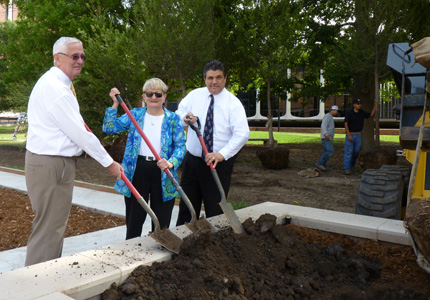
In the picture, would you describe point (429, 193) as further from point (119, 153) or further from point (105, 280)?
point (119, 153)

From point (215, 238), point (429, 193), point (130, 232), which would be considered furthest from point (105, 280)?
point (429, 193)

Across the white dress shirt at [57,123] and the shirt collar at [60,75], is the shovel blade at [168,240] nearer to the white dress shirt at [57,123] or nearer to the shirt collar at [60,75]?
the white dress shirt at [57,123]

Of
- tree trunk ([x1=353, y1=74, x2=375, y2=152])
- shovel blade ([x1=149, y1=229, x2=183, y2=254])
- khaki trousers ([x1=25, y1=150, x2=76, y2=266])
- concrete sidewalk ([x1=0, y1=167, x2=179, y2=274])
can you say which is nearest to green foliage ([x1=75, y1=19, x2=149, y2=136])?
concrete sidewalk ([x1=0, y1=167, x2=179, y2=274])

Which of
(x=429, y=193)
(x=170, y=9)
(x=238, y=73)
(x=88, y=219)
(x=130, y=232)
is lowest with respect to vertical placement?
(x=88, y=219)

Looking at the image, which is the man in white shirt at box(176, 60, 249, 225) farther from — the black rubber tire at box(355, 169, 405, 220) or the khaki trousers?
the black rubber tire at box(355, 169, 405, 220)

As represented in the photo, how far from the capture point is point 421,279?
3.06 metres

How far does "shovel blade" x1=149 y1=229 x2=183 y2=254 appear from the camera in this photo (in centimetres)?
304

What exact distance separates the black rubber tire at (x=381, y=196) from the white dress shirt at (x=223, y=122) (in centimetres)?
158

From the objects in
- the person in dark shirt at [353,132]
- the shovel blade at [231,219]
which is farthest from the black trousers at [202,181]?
the person in dark shirt at [353,132]

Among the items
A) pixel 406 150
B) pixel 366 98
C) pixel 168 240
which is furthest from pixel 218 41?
pixel 168 240

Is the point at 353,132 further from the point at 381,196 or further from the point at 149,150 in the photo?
the point at 149,150

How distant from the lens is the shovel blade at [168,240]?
3043mm

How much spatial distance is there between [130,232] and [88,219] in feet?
7.91

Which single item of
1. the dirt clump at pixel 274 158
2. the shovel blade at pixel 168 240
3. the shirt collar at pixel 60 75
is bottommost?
the dirt clump at pixel 274 158
